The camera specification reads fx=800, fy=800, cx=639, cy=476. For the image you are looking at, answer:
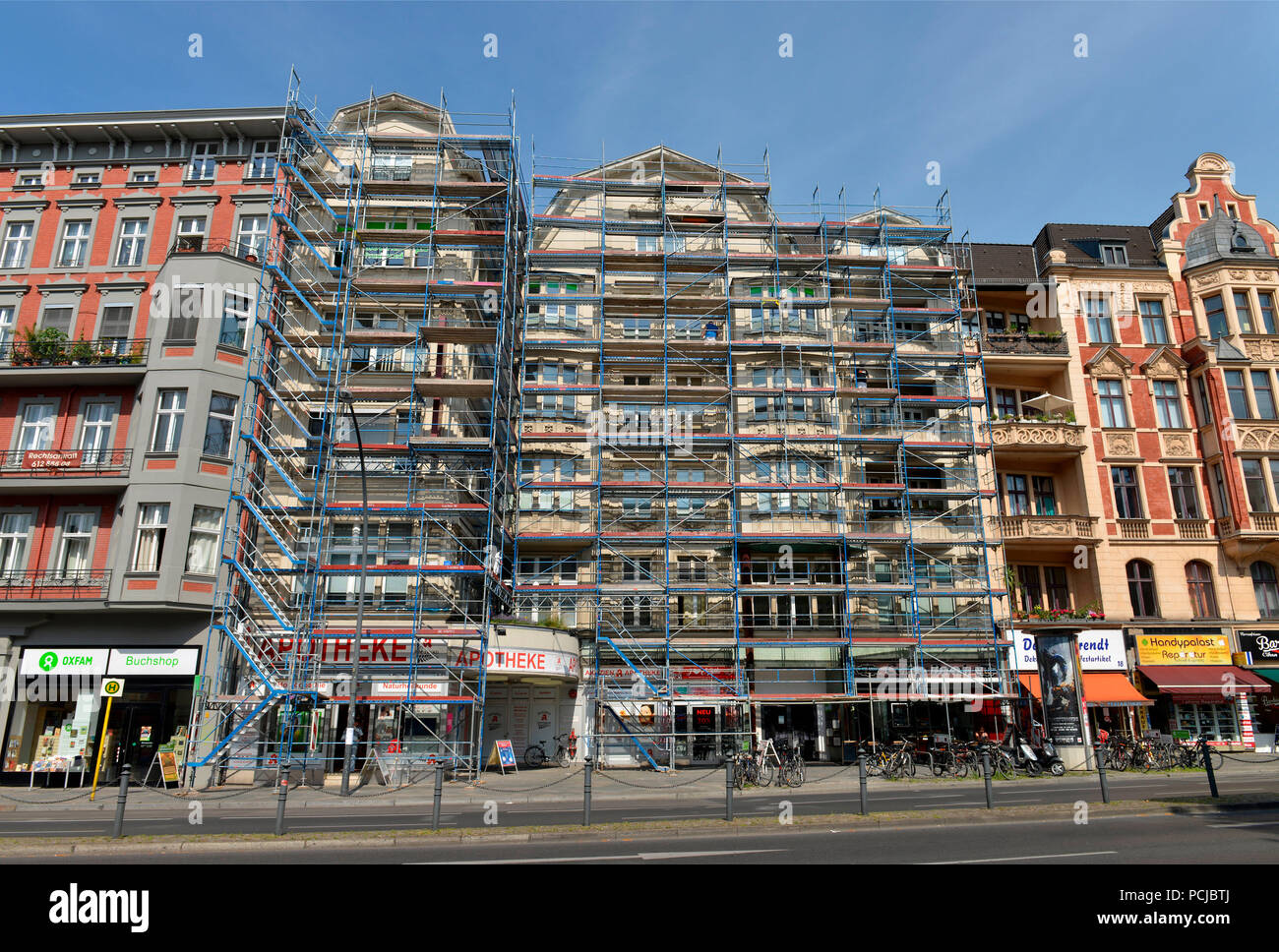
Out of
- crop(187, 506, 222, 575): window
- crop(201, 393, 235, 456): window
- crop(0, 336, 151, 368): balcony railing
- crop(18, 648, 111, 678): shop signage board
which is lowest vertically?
crop(18, 648, 111, 678): shop signage board

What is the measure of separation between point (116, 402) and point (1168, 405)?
40101 mm

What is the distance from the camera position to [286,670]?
77.3ft

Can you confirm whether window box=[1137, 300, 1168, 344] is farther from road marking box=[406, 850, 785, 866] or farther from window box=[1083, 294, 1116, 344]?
road marking box=[406, 850, 785, 866]

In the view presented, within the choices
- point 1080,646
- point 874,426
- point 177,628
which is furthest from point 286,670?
point 1080,646

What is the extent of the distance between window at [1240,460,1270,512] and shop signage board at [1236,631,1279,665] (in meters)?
4.87

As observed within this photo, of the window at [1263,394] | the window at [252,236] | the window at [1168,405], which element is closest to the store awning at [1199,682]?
the window at [1168,405]

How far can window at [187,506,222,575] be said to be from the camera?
79.4 ft

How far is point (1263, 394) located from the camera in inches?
1307

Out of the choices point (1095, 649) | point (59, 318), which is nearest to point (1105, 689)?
point (1095, 649)

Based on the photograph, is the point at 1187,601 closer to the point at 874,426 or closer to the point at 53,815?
the point at 874,426

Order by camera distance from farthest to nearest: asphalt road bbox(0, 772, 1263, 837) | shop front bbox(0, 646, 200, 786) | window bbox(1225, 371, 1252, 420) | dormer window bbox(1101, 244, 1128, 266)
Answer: dormer window bbox(1101, 244, 1128, 266)
window bbox(1225, 371, 1252, 420)
shop front bbox(0, 646, 200, 786)
asphalt road bbox(0, 772, 1263, 837)

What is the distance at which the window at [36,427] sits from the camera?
25.9 metres

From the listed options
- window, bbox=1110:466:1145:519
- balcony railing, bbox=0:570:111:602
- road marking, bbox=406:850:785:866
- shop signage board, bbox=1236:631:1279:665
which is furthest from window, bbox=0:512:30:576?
shop signage board, bbox=1236:631:1279:665

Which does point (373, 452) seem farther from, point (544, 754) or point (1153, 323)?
point (1153, 323)
